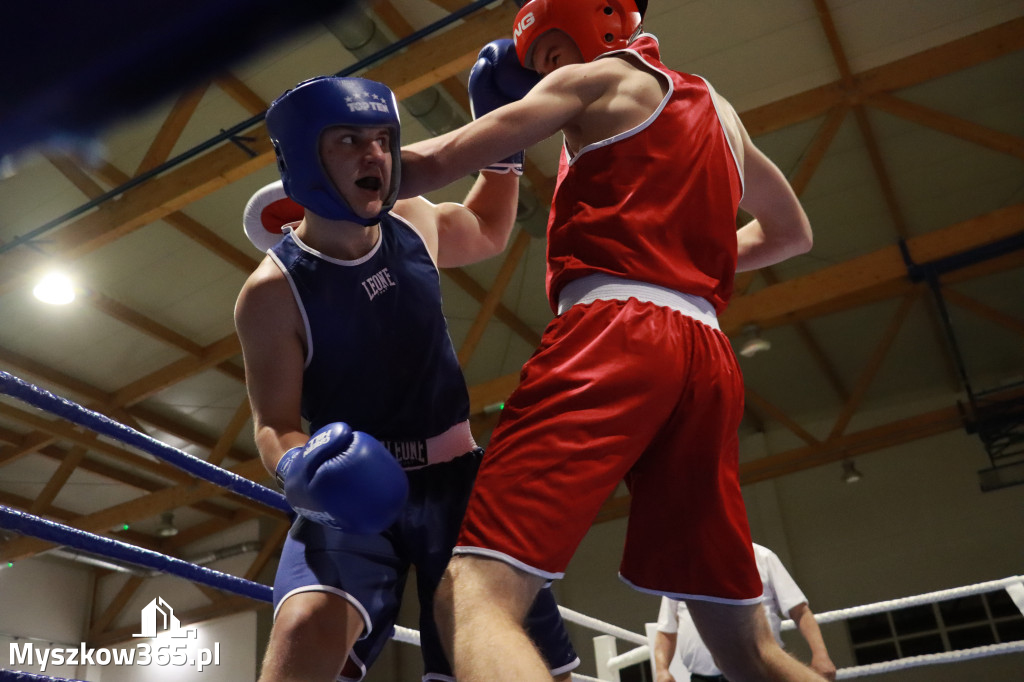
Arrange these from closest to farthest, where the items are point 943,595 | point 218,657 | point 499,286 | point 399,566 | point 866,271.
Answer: point 399,566, point 943,595, point 866,271, point 499,286, point 218,657

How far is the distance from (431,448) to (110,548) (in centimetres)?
75

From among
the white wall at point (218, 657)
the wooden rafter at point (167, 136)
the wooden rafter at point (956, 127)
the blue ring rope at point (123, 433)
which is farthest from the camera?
the white wall at point (218, 657)

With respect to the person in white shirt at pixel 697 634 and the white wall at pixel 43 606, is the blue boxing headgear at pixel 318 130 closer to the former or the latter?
the person in white shirt at pixel 697 634

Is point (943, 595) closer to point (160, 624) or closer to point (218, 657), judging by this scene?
point (218, 657)

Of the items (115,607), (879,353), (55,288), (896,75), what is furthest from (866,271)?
(115,607)

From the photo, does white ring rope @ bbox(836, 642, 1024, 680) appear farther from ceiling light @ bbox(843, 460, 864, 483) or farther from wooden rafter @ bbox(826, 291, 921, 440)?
ceiling light @ bbox(843, 460, 864, 483)

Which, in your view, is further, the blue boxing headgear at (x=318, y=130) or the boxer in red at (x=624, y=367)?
the blue boxing headgear at (x=318, y=130)

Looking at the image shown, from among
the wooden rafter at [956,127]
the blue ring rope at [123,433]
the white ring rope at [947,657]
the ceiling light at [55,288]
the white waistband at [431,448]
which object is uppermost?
the wooden rafter at [956,127]

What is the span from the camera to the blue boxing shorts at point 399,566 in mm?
1402

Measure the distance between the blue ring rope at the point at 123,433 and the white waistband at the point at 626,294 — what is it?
772mm

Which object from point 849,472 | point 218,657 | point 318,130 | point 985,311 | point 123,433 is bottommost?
point 123,433

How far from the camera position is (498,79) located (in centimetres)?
170

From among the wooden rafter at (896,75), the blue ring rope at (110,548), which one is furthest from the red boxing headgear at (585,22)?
the wooden rafter at (896,75)

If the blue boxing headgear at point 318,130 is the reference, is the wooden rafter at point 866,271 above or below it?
above
